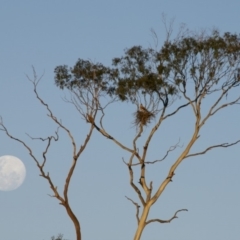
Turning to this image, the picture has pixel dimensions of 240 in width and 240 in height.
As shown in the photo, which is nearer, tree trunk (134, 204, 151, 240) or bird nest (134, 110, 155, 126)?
tree trunk (134, 204, 151, 240)

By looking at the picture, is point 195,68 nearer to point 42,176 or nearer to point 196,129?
point 196,129

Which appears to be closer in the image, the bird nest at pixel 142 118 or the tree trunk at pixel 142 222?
the tree trunk at pixel 142 222

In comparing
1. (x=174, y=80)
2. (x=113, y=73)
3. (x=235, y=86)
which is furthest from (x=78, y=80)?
(x=235, y=86)

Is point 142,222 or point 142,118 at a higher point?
point 142,118

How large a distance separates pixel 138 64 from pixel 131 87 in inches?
26.4

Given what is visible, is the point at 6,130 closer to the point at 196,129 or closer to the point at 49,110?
the point at 49,110

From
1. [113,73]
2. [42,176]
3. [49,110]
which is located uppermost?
[113,73]

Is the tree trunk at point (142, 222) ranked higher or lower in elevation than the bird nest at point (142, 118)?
lower

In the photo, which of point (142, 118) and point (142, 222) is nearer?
point (142, 222)

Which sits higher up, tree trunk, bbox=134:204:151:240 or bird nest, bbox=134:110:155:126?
bird nest, bbox=134:110:155:126

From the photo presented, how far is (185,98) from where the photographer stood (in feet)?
84.3

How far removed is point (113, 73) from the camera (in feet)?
86.8

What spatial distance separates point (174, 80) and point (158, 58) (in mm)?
774

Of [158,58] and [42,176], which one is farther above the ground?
[158,58]
